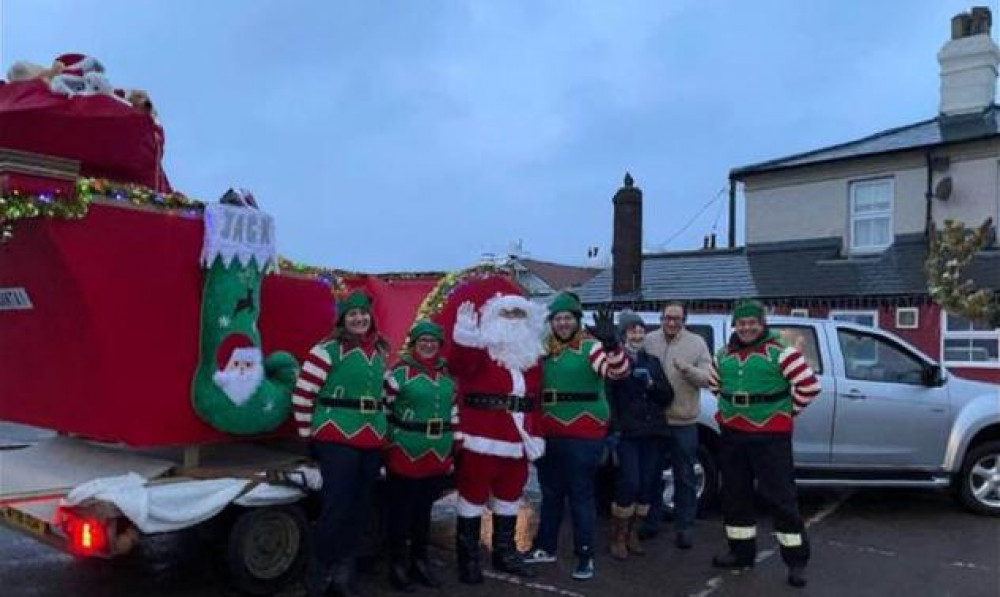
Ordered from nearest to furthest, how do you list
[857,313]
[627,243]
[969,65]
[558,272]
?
[857,313] < [969,65] < [627,243] < [558,272]

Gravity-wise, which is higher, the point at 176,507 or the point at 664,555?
the point at 176,507

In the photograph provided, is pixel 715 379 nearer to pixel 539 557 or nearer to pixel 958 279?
pixel 539 557

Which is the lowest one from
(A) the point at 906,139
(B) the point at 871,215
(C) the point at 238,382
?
(C) the point at 238,382

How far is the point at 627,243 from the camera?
68.5 feet

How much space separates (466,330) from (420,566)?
1.51 metres

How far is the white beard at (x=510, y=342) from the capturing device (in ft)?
19.3

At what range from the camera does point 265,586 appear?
5473mm

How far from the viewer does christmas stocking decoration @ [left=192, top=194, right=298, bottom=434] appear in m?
5.26

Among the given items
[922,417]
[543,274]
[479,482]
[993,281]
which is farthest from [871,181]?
[543,274]

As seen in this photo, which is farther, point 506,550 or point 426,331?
point 506,550

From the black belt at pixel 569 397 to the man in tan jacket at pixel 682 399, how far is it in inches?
44.0

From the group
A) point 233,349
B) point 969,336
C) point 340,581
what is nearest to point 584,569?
point 340,581

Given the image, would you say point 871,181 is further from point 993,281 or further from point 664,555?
point 664,555

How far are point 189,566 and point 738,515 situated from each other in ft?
12.3
